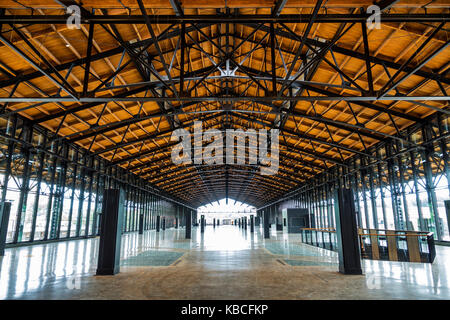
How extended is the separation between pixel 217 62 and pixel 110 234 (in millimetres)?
11606

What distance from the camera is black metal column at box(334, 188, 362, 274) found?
873 centimetres

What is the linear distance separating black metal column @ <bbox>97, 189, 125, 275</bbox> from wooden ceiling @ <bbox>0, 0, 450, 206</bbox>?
3.61m

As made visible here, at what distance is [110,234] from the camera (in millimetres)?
9031

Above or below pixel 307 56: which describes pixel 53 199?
below

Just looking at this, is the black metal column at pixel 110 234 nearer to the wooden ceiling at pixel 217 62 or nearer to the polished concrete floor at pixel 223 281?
the polished concrete floor at pixel 223 281

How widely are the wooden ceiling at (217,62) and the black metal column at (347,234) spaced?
3.79 meters

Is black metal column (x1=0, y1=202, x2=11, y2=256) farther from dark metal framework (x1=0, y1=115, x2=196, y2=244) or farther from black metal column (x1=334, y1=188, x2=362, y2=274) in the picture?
black metal column (x1=334, y1=188, x2=362, y2=274)

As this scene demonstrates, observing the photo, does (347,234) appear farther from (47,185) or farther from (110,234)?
(47,185)

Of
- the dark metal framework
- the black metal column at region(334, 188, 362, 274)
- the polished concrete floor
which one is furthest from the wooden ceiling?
the polished concrete floor
